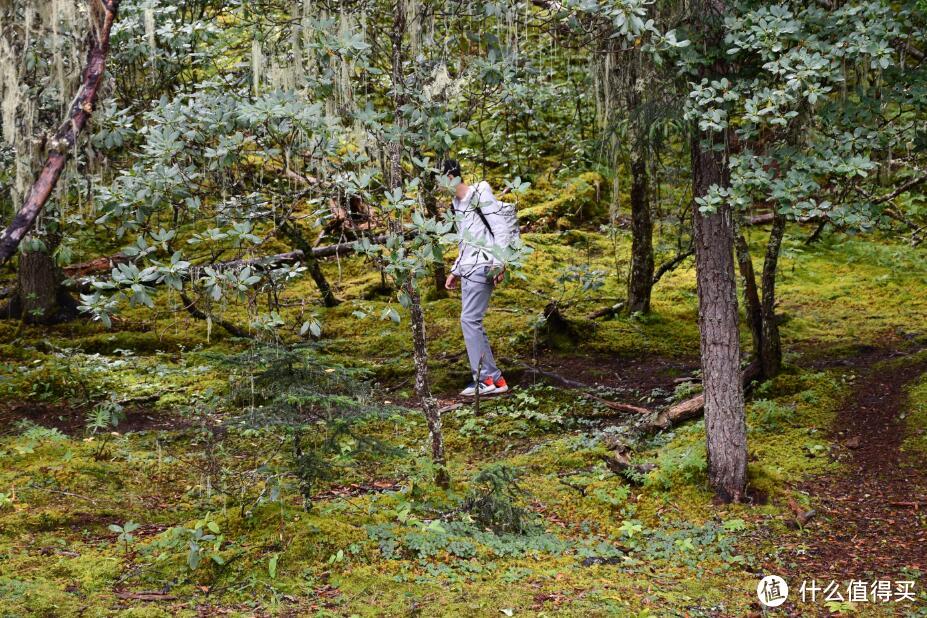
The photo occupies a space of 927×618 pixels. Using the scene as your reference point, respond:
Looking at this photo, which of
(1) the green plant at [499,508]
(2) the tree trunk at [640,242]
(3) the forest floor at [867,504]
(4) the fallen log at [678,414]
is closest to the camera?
(3) the forest floor at [867,504]

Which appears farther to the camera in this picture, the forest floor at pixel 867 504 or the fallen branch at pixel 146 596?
the forest floor at pixel 867 504

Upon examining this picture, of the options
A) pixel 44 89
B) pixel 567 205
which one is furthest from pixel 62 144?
pixel 567 205

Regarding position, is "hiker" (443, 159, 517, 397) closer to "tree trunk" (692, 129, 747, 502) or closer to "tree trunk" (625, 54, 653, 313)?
"tree trunk" (625, 54, 653, 313)

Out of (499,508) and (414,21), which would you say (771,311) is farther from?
(414,21)

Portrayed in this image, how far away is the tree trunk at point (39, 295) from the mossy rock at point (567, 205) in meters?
6.46

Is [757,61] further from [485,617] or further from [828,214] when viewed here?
[485,617]

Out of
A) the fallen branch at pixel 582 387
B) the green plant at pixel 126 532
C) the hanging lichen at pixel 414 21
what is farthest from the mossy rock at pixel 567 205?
the green plant at pixel 126 532

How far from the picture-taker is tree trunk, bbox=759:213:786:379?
6.32m

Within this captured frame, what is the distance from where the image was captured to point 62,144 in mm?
2805

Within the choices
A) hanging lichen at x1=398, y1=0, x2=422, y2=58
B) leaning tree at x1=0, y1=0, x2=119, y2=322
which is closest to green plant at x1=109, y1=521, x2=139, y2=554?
leaning tree at x1=0, y1=0, x2=119, y2=322

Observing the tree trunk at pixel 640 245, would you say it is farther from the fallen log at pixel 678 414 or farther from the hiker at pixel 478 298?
the fallen log at pixel 678 414

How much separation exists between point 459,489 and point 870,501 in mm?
2659

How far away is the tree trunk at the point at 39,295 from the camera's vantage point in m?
9.15

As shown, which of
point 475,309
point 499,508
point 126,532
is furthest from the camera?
point 475,309
